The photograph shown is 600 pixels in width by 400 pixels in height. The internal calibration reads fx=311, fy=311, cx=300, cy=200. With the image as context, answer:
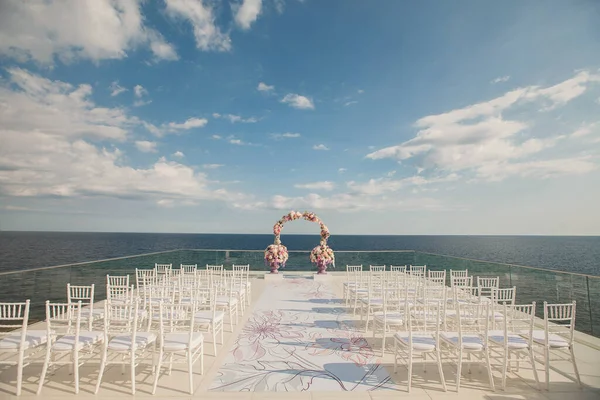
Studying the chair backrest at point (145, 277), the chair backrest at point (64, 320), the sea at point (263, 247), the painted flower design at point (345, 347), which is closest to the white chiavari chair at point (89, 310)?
the chair backrest at point (64, 320)

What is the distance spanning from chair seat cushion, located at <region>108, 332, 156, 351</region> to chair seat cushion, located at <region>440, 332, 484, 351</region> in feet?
11.5

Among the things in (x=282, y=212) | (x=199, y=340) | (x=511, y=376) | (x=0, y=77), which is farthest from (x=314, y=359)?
(x=282, y=212)

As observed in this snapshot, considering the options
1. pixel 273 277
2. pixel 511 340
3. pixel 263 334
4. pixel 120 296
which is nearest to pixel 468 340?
pixel 511 340

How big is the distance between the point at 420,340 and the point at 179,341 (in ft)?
9.07

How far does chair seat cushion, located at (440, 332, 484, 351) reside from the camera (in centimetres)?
351

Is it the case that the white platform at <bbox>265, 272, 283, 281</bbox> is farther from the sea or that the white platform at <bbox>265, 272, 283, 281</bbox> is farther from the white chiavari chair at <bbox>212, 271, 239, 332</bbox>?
the sea

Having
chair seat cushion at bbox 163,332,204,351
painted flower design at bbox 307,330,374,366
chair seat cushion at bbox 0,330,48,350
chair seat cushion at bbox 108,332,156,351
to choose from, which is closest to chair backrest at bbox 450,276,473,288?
painted flower design at bbox 307,330,374,366

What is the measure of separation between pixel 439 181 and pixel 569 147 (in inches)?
1644

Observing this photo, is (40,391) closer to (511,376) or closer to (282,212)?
(511,376)

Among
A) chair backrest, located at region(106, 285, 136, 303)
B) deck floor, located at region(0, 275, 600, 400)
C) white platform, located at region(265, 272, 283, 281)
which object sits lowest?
white platform, located at region(265, 272, 283, 281)

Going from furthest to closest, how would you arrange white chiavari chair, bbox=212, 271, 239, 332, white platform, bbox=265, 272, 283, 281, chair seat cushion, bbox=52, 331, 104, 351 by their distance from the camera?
1. white platform, bbox=265, 272, 283, 281
2. white chiavari chair, bbox=212, 271, 239, 332
3. chair seat cushion, bbox=52, 331, 104, 351

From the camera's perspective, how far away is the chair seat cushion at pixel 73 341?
328 cm

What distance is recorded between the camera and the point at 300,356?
14.2 feet

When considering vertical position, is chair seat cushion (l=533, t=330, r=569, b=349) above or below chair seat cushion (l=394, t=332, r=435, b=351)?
above
